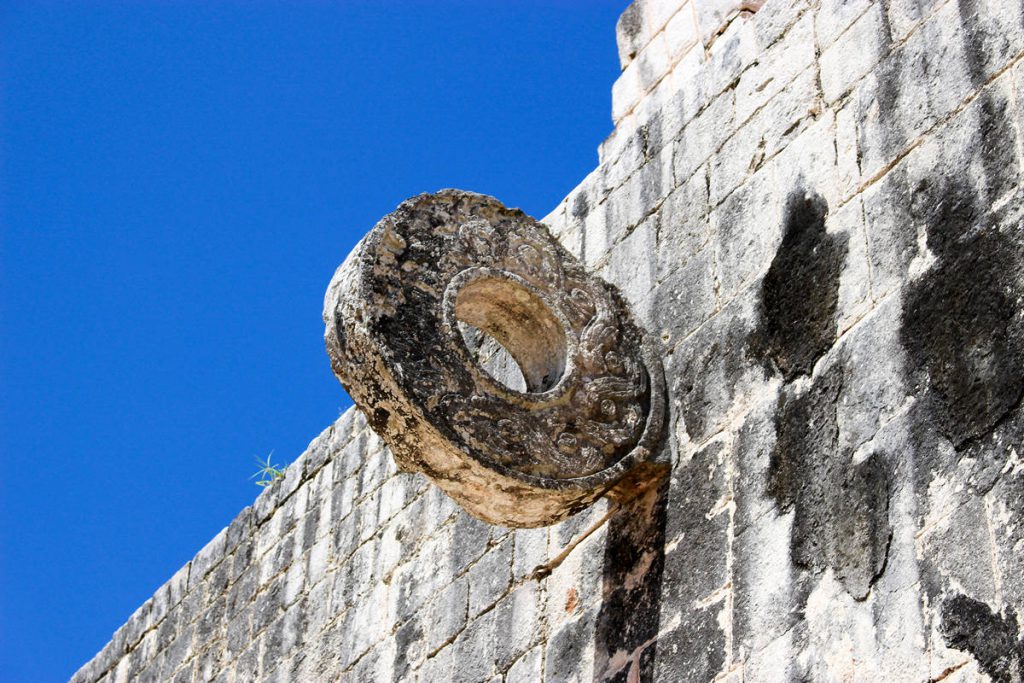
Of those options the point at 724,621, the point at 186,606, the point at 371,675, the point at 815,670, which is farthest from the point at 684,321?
the point at 186,606

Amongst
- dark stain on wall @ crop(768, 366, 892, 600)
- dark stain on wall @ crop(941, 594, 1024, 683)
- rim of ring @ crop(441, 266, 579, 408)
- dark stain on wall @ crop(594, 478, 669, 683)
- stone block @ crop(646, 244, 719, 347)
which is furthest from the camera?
stone block @ crop(646, 244, 719, 347)

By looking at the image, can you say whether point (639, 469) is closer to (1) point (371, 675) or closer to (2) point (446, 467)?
(2) point (446, 467)

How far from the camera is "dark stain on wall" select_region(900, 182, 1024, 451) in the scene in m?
3.18

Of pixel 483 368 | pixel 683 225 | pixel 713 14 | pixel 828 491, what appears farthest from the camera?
pixel 713 14

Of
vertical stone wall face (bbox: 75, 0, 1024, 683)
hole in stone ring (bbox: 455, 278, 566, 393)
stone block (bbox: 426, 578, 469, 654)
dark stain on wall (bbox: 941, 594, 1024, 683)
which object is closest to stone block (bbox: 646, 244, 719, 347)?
vertical stone wall face (bbox: 75, 0, 1024, 683)

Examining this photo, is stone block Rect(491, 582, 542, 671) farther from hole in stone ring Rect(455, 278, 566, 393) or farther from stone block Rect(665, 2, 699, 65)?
stone block Rect(665, 2, 699, 65)

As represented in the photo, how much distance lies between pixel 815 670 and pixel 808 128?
157 cm

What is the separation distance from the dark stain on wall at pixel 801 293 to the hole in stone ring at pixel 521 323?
661 mm

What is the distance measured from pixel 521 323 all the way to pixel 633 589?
867mm

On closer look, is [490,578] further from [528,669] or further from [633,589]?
[633,589]

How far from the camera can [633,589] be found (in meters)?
4.14

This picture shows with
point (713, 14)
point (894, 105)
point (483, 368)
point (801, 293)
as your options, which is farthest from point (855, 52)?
point (713, 14)

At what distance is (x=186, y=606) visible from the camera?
7.38 meters

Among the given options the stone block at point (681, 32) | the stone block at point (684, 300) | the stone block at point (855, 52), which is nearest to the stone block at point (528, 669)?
the stone block at point (684, 300)
